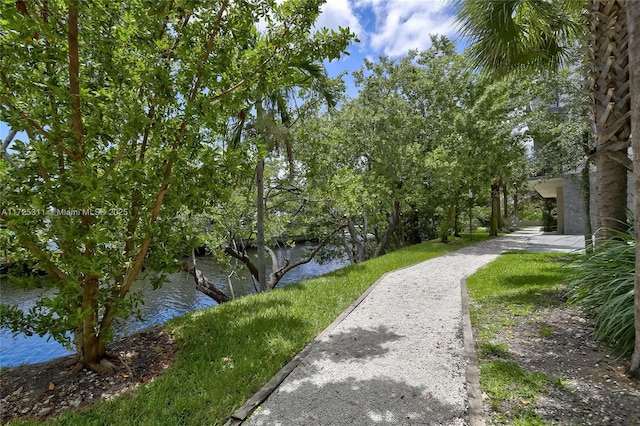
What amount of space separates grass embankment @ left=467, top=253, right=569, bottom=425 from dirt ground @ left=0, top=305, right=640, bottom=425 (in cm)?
9

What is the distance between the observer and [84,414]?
2893mm

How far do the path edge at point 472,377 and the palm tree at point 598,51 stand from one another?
1366 mm

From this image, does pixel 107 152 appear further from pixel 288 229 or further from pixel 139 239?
pixel 288 229

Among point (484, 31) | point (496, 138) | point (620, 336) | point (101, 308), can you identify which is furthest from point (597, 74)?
point (496, 138)

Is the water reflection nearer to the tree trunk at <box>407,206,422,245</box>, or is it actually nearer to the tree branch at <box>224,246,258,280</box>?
the tree branch at <box>224,246,258,280</box>

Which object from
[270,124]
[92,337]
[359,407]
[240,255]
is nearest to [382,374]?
[359,407]

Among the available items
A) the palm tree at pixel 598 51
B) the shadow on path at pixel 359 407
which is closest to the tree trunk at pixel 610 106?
the palm tree at pixel 598 51

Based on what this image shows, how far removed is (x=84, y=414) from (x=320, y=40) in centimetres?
464

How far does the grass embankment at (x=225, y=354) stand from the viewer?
9.42ft

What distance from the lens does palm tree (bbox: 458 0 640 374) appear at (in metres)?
4.45

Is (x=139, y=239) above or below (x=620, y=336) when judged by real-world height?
above

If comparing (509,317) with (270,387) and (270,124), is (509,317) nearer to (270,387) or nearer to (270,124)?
(270,387)

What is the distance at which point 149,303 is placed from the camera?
41.5ft

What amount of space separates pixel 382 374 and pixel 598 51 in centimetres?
555
